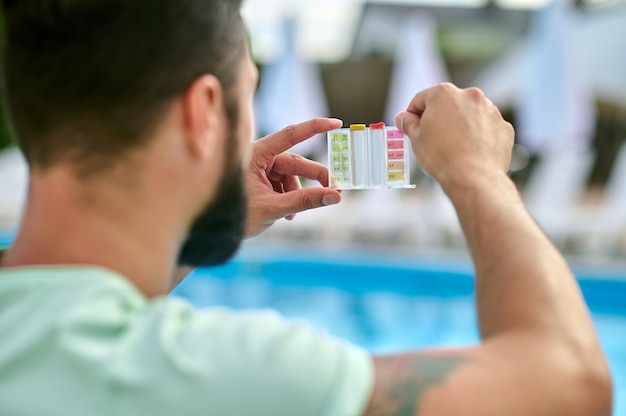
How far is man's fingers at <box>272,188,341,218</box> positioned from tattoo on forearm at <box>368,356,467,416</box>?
59 centimetres

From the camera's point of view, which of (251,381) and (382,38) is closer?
(251,381)

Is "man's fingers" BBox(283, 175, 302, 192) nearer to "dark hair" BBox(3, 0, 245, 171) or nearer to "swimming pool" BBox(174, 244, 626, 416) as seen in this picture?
"dark hair" BBox(3, 0, 245, 171)

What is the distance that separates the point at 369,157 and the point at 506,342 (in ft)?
1.97

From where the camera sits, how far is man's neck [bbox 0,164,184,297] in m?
0.78

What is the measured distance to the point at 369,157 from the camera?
1299 mm

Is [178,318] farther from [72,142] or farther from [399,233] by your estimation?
[399,233]

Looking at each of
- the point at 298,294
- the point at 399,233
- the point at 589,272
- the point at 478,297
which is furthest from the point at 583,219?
the point at 478,297

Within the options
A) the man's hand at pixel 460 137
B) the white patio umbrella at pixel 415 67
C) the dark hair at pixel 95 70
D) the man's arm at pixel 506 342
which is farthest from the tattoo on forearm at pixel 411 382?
the white patio umbrella at pixel 415 67

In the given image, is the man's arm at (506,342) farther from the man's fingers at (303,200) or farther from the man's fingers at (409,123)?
the man's fingers at (303,200)

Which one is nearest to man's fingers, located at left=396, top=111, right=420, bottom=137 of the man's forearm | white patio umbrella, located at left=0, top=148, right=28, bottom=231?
the man's forearm

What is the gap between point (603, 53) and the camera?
9914mm

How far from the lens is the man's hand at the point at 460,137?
94cm

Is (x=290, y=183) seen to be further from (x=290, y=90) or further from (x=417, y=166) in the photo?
(x=290, y=90)

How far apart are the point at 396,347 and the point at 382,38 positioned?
→ 7075 millimetres
